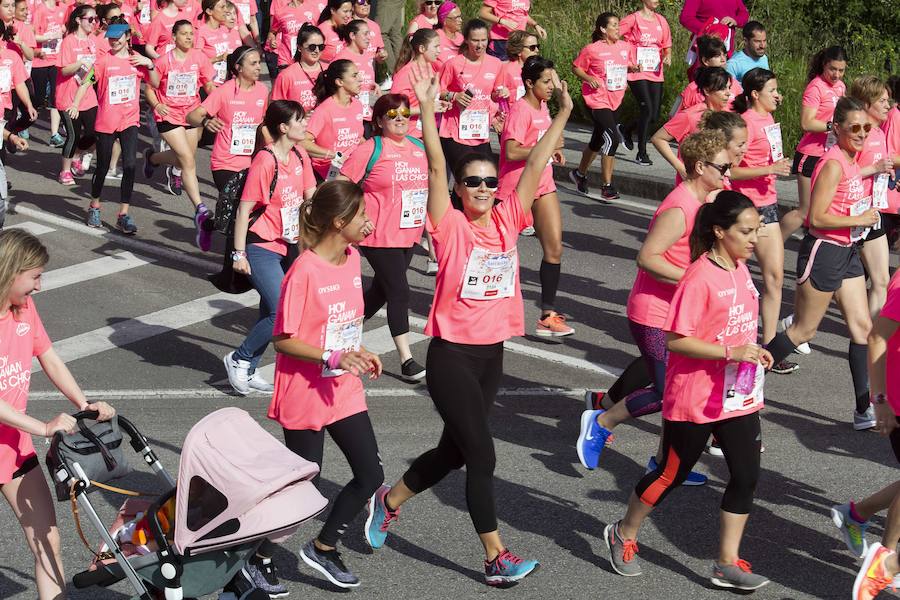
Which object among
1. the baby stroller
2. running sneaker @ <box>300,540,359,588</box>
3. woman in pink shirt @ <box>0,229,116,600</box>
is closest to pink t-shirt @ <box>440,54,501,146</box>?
running sneaker @ <box>300,540,359,588</box>

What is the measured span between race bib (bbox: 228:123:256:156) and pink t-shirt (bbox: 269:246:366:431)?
602 centimetres

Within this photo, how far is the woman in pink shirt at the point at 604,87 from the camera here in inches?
583

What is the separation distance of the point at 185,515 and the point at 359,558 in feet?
5.98

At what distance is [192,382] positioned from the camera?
9.45 metres

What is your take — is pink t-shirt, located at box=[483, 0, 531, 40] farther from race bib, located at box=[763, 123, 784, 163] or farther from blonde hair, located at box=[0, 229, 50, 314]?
blonde hair, located at box=[0, 229, 50, 314]

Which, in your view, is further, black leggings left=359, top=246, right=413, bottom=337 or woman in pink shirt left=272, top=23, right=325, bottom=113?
woman in pink shirt left=272, top=23, right=325, bottom=113

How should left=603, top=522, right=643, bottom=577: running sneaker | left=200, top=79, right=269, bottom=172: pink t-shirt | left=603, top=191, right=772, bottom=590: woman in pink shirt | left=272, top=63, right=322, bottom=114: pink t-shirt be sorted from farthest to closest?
left=272, top=63, right=322, bottom=114: pink t-shirt < left=200, top=79, right=269, bottom=172: pink t-shirt < left=603, top=522, right=643, bottom=577: running sneaker < left=603, top=191, right=772, bottom=590: woman in pink shirt

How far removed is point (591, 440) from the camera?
7691 millimetres

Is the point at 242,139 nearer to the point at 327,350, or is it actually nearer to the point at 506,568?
the point at 327,350

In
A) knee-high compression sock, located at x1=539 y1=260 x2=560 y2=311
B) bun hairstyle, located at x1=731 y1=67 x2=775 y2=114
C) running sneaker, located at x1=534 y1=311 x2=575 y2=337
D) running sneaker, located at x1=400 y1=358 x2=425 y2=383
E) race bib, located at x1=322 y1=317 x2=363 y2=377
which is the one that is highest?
bun hairstyle, located at x1=731 y1=67 x2=775 y2=114

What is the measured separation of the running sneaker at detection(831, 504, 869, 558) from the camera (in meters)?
6.50

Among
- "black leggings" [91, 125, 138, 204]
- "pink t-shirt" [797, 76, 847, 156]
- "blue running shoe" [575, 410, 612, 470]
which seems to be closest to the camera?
"blue running shoe" [575, 410, 612, 470]

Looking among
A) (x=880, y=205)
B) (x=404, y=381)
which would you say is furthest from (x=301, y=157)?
(x=880, y=205)

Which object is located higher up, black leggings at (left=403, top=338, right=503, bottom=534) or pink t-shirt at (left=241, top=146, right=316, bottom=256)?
pink t-shirt at (left=241, top=146, right=316, bottom=256)
